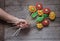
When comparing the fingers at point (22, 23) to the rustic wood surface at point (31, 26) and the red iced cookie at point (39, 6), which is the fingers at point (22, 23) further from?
the red iced cookie at point (39, 6)

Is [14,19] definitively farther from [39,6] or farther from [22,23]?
[39,6]

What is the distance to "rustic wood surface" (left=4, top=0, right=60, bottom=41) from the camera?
1.71 m

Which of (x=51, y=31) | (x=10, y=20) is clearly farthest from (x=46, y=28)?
(x=10, y=20)

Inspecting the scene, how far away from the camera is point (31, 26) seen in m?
1.71

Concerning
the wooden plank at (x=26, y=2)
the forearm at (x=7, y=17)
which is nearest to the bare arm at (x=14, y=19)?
the forearm at (x=7, y=17)

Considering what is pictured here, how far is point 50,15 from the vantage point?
1.68m

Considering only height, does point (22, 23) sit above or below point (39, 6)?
below

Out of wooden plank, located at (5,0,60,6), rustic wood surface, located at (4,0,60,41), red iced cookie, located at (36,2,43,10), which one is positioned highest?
wooden plank, located at (5,0,60,6)

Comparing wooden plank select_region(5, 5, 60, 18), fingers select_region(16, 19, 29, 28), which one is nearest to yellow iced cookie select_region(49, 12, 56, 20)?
wooden plank select_region(5, 5, 60, 18)

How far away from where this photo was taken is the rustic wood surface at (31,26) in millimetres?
1712

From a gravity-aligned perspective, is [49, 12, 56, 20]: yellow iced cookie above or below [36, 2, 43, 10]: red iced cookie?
below

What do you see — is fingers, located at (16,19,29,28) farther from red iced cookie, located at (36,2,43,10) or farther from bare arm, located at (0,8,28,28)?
red iced cookie, located at (36,2,43,10)

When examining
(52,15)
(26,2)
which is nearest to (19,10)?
(26,2)

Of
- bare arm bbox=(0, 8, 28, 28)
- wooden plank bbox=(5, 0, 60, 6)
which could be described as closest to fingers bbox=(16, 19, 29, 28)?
bare arm bbox=(0, 8, 28, 28)
